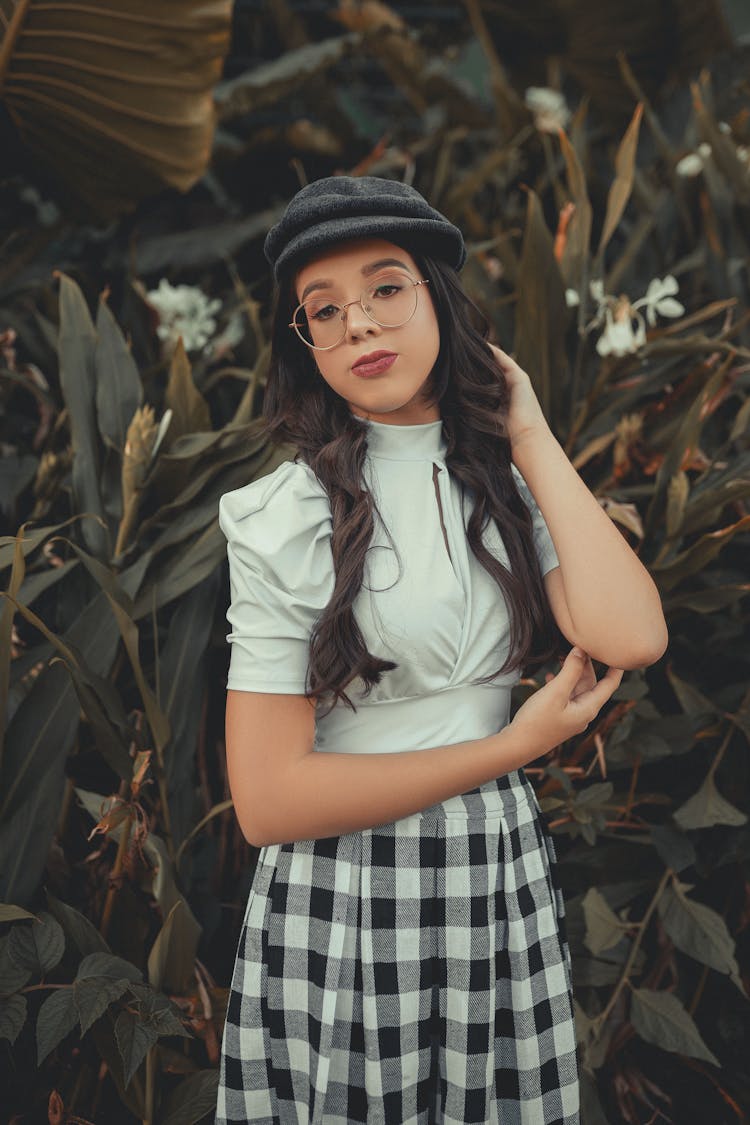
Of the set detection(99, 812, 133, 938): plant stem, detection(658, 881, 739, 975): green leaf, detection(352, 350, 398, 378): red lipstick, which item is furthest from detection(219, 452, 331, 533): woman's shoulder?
detection(658, 881, 739, 975): green leaf

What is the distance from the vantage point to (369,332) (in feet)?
2.57

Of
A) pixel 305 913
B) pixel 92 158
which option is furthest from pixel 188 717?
pixel 92 158

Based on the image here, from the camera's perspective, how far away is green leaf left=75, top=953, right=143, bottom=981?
2.96 ft

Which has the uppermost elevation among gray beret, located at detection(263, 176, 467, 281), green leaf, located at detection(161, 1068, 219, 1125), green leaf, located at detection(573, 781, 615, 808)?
gray beret, located at detection(263, 176, 467, 281)

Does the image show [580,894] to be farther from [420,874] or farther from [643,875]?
[420,874]

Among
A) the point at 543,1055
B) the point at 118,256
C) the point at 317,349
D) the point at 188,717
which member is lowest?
the point at 543,1055

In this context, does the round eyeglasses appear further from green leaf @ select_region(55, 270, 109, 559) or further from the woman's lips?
green leaf @ select_region(55, 270, 109, 559)

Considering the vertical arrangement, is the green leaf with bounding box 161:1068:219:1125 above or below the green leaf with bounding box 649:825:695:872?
below

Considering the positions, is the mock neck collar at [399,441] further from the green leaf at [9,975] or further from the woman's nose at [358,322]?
the green leaf at [9,975]

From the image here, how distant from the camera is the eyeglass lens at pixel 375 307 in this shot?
0.79 meters

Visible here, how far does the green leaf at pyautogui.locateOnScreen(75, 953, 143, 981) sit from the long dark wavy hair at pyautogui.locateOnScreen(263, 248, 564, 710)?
38 cm

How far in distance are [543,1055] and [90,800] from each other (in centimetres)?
52

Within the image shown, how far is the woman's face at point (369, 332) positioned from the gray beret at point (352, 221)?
1 centimetres

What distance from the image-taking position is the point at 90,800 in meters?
1.01
